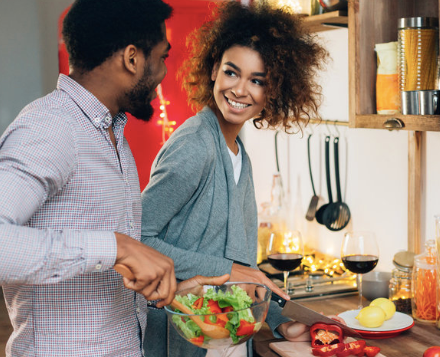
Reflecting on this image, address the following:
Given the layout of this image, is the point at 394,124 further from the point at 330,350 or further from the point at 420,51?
the point at 330,350

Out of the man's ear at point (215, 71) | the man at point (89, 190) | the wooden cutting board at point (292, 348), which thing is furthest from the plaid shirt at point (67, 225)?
the man's ear at point (215, 71)

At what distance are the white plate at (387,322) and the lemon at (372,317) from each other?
0.4 inches

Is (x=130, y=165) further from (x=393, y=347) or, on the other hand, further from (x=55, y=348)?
(x=393, y=347)

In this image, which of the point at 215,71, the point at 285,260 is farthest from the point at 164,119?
the point at 285,260

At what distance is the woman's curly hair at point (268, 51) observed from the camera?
1.59 m

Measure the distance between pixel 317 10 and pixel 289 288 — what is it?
0.95 metres

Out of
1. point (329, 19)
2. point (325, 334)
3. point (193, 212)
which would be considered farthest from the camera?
point (329, 19)

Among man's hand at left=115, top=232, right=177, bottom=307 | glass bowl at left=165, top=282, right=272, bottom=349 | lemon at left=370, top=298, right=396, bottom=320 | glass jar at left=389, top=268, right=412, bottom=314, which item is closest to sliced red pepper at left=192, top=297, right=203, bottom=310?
glass bowl at left=165, top=282, right=272, bottom=349

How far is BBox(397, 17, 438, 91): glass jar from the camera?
1411mm

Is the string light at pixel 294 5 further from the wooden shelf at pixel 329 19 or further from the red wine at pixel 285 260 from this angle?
the red wine at pixel 285 260

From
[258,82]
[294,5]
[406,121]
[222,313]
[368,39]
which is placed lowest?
[222,313]

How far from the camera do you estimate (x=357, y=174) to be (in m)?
2.22

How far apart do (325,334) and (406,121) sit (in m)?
0.56

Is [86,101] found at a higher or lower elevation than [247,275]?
higher
